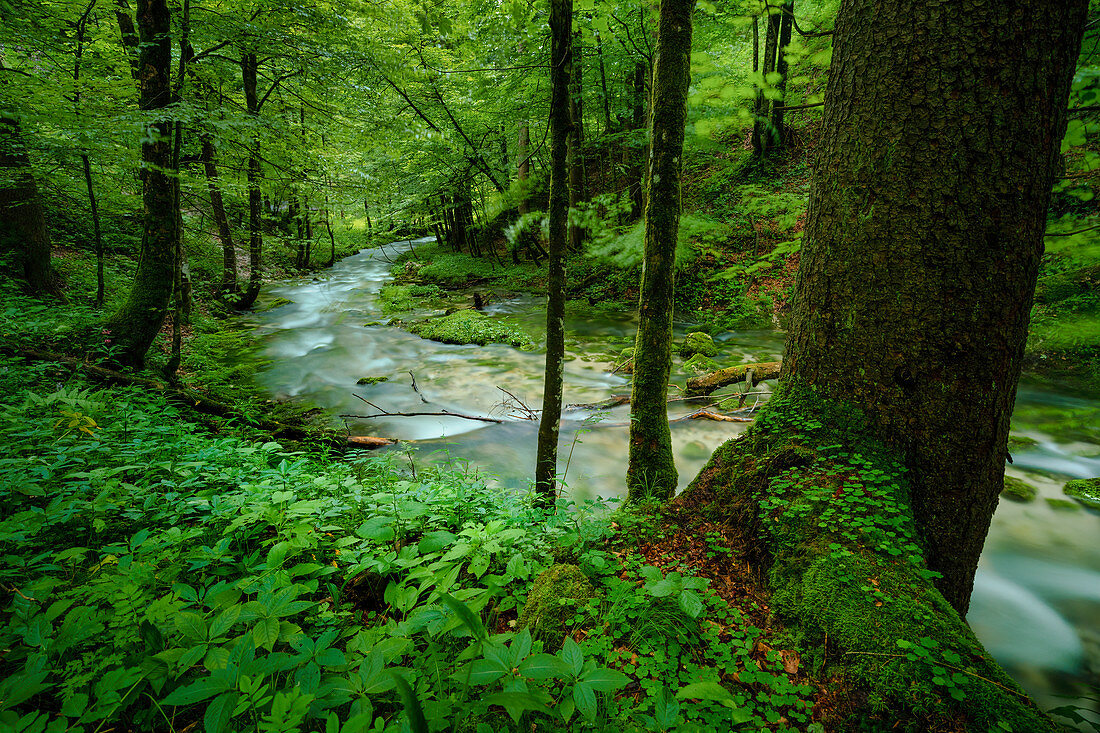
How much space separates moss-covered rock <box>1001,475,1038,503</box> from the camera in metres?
5.10

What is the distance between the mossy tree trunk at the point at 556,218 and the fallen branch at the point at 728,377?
14.1 ft

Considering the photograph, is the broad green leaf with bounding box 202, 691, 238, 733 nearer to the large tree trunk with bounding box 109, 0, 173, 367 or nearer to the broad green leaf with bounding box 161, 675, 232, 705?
the broad green leaf with bounding box 161, 675, 232, 705

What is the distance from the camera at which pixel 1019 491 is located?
5184 mm

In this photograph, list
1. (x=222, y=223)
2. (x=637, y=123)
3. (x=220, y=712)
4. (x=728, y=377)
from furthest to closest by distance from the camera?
1. (x=637, y=123)
2. (x=222, y=223)
3. (x=728, y=377)
4. (x=220, y=712)

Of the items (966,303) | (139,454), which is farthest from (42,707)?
(966,303)

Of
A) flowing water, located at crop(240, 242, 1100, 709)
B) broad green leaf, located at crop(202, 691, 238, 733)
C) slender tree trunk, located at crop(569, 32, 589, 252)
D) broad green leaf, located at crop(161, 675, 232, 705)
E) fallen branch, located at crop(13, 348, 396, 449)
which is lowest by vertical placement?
flowing water, located at crop(240, 242, 1100, 709)

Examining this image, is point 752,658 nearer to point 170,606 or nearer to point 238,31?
point 170,606

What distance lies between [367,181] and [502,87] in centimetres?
426

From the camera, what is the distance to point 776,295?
11.4 metres

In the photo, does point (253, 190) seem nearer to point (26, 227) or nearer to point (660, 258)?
point (26, 227)

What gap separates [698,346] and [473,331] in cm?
607

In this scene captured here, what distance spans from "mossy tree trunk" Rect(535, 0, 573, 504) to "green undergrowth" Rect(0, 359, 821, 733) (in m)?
1.13

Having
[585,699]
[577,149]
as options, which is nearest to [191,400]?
[585,699]

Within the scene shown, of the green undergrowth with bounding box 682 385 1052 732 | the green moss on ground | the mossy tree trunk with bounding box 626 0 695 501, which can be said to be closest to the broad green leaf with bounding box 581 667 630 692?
the green undergrowth with bounding box 682 385 1052 732
